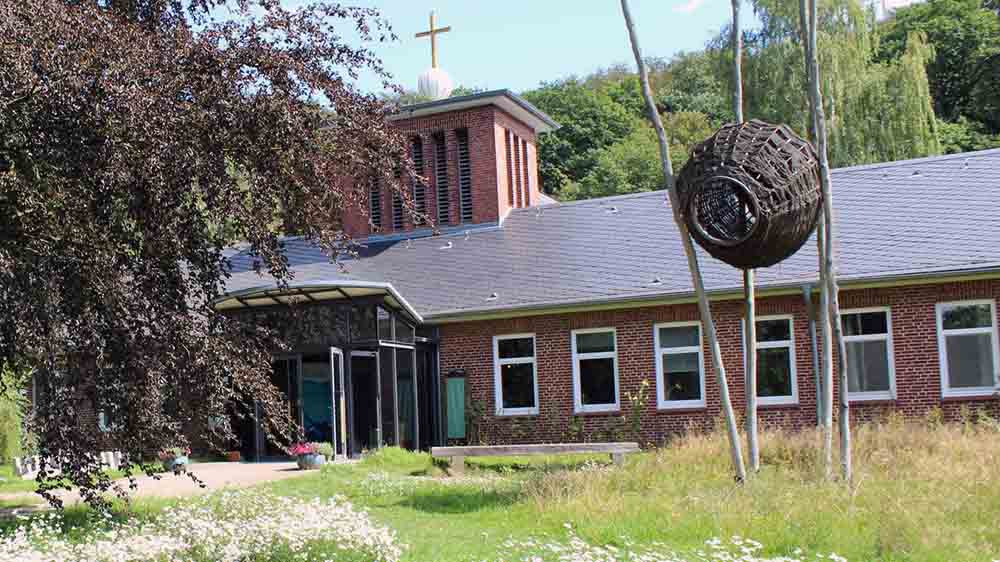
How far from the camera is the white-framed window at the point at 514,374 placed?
20109 millimetres

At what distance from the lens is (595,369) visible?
1961 cm

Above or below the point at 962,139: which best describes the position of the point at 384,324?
below

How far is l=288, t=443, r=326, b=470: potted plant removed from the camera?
17.5 m

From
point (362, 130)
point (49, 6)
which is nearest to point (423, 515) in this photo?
point (362, 130)

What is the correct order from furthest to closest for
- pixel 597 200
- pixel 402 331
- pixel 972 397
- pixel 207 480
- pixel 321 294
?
pixel 597 200
pixel 402 331
pixel 321 294
pixel 972 397
pixel 207 480

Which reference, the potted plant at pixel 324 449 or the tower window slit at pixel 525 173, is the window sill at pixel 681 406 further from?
the tower window slit at pixel 525 173

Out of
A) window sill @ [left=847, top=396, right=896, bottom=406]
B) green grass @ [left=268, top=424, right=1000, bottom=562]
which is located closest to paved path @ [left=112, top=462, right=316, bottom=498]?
green grass @ [left=268, top=424, right=1000, bottom=562]

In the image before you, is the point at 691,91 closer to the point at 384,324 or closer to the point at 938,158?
the point at 938,158

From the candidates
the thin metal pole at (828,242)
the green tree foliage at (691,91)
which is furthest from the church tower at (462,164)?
the green tree foliage at (691,91)

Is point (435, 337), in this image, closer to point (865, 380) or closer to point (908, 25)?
point (865, 380)

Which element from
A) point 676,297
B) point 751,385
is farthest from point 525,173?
point 751,385

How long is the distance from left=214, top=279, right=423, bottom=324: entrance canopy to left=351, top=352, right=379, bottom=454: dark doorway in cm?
109

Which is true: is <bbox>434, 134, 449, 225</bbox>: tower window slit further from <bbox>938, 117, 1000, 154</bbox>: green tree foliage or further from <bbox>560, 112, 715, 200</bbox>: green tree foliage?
<bbox>560, 112, 715, 200</bbox>: green tree foliage

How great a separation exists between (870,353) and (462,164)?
11.6 m
